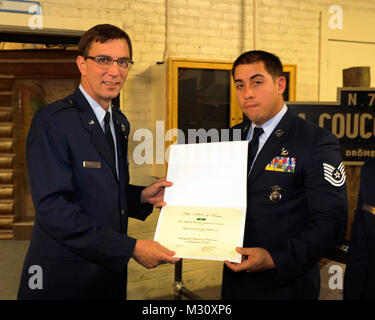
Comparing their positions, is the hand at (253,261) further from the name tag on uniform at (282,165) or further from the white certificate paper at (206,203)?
the name tag on uniform at (282,165)

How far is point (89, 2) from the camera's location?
349 cm

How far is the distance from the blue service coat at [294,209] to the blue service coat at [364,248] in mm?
73

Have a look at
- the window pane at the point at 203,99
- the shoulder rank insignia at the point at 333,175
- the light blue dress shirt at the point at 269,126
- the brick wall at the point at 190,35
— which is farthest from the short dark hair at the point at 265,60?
the brick wall at the point at 190,35

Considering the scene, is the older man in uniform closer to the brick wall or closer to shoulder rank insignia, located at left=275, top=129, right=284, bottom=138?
shoulder rank insignia, located at left=275, top=129, right=284, bottom=138

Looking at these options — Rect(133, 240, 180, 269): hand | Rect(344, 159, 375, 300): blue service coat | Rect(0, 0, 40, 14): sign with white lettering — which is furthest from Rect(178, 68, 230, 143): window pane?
Rect(344, 159, 375, 300): blue service coat

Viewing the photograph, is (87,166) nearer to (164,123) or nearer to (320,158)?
(320,158)

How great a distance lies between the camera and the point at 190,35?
3.89m

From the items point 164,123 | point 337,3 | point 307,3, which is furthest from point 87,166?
point 337,3

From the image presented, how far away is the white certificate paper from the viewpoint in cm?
148

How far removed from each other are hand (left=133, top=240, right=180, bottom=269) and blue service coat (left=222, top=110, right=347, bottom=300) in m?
0.36

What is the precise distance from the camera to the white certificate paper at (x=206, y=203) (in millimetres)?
1479

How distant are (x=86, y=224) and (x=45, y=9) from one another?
254cm

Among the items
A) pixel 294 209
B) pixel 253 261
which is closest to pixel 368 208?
pixel 294 209

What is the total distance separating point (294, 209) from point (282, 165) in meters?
0.19
